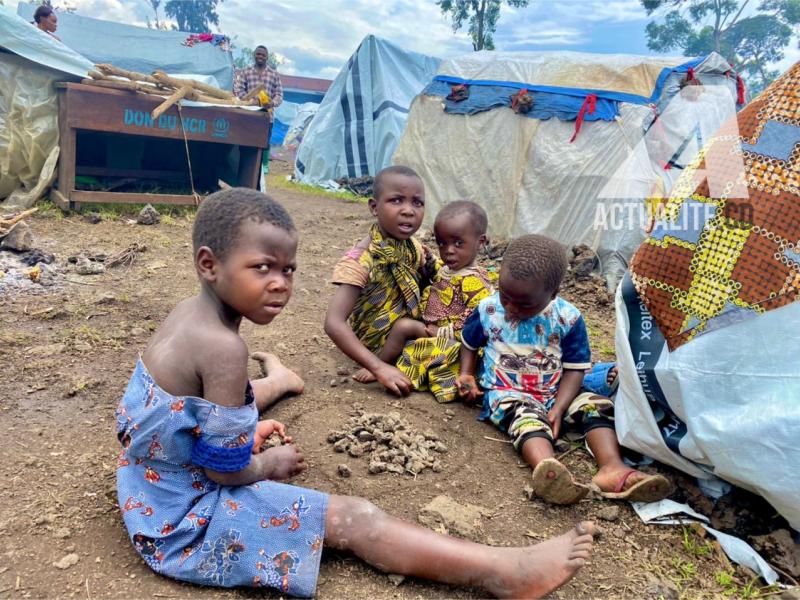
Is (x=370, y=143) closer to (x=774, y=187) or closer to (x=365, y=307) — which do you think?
(x=365, y=307)

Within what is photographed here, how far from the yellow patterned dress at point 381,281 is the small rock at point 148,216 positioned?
357 cm

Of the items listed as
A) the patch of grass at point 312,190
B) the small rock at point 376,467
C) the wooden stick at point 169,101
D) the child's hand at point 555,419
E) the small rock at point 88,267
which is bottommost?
the patch of grass at point 312,190

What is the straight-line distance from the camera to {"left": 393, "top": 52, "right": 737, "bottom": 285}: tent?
5.56 m

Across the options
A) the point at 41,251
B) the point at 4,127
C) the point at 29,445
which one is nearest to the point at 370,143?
the point at 4,127

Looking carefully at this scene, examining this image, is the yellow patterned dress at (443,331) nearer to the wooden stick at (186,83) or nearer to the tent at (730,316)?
the tent at (730,316)

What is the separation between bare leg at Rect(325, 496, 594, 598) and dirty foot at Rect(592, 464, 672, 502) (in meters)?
0.42

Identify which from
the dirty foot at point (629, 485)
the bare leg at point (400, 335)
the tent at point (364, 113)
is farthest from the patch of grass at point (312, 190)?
the dirty foot at point (629, 485)

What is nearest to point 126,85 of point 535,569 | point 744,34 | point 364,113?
point 364,113

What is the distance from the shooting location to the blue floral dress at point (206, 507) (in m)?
1.52

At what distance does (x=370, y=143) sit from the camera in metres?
10.9

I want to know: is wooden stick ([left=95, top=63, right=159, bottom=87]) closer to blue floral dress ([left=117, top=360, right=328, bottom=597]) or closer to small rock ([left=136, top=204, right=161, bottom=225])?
small rock ([left=136, top=204, right=161, bottom=225])

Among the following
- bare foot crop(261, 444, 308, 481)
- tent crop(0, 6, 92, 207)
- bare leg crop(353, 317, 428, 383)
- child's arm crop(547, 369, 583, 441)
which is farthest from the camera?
tent crop(0, 6, 92, 207)

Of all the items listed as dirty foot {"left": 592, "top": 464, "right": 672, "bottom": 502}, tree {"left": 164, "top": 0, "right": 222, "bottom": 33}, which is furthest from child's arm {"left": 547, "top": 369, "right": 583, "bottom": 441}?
tree {"left": 164, "top": 0, "right": 222, "bottom": 33}

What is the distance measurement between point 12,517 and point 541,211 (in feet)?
18.4
